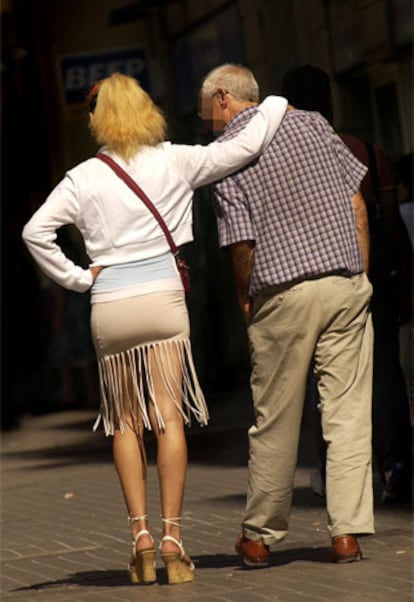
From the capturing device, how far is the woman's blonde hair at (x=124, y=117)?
708 cm

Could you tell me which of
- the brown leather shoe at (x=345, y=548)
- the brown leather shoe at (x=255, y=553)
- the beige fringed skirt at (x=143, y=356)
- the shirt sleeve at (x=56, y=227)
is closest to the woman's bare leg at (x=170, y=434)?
the beige fringed skirt at (x=143, y=356)

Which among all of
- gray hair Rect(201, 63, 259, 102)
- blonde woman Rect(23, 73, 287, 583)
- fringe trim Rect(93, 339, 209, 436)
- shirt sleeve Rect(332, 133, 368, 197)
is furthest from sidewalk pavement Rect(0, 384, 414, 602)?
gray hair Rect(201, 63, 259, 102)

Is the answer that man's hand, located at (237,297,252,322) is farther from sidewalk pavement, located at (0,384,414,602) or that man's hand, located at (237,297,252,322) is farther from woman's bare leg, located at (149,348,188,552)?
sidewalk pavement, located at (0,384,414,602)

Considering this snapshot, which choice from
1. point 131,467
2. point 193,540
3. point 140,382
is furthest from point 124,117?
point 193,540

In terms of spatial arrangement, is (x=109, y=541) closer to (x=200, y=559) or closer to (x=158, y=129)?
(x=200, y=559)

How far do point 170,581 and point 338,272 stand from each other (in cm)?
132

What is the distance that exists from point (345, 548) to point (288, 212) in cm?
128

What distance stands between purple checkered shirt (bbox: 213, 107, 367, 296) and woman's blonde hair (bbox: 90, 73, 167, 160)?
0.32 meters

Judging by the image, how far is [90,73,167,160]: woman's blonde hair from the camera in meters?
7.08

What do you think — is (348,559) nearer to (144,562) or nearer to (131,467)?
(144,562)

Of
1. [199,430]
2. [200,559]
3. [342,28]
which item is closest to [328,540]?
[200,559]

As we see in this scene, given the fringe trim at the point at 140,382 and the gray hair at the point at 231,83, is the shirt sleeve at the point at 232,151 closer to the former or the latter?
the gray hair at the point at 231,83

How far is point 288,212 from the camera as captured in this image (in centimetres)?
705

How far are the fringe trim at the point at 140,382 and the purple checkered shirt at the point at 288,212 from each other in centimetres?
41
